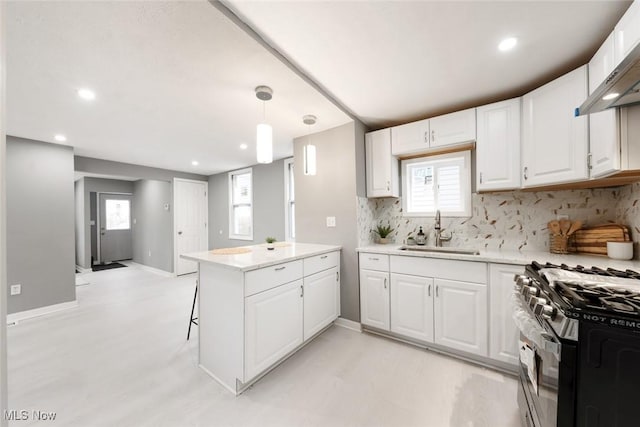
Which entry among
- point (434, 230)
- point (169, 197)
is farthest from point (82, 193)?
point (434, 230)

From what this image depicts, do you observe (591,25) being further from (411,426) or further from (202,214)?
(202,214)

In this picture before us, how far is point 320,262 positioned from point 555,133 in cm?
222

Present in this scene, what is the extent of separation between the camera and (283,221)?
4336 mm

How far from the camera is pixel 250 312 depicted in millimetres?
1657

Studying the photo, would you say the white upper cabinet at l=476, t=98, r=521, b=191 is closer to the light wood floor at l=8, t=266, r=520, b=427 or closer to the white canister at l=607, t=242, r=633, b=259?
the white canister at l=607, t=242, r=633, b=259

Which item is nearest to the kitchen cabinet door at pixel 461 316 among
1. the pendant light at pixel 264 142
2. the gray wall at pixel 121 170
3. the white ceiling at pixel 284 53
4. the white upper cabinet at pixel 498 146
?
the white upper cabinet at pixel 498 146

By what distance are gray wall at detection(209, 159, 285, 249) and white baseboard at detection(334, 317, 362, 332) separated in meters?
1.98

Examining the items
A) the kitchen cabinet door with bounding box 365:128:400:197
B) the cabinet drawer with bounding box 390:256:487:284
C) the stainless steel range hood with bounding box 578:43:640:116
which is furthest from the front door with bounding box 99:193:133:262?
the stainless steel range hood with bounding box 578:43:640:116

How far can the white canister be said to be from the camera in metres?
1.67

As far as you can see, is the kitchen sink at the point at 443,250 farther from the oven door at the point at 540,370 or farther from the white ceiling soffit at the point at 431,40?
the white ceiling soffit at the point at 431,40

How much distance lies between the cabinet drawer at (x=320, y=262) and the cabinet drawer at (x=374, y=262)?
0.30 metres

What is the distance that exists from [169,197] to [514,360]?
20.5ft

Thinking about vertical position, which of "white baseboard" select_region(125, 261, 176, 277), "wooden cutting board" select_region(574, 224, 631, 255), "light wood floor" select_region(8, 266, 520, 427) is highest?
"wooden cutting board" select_region(574, 224, 631, 255)

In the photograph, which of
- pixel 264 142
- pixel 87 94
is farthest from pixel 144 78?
pixel 264 142
